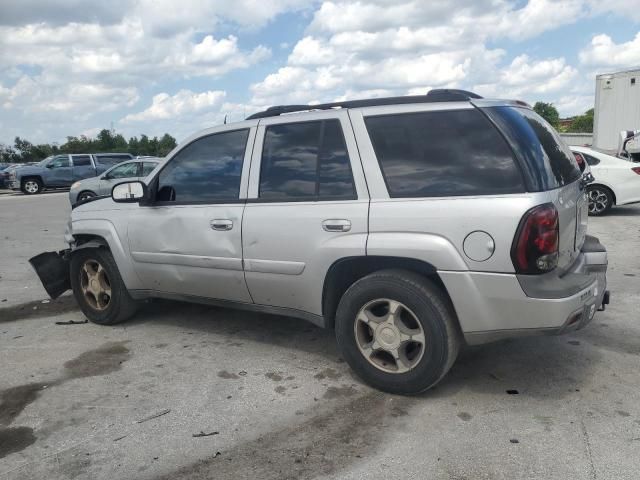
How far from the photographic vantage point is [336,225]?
12.1 ft

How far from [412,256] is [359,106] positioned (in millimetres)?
1086

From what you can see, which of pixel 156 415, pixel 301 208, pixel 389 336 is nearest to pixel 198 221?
pixel 301 208

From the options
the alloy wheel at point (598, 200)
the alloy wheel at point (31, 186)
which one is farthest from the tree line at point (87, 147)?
the alloy wheel at point (598, 200)

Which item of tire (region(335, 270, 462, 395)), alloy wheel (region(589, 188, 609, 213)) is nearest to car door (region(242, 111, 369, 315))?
tire (region(335, 270, 462, 395))

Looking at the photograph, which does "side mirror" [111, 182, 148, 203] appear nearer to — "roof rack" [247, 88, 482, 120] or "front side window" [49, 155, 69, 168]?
"roof rack" [247, 88, 482, 120]

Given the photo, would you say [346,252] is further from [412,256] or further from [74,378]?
Result: [74,378]

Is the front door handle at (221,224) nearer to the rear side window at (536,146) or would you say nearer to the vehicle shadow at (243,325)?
the vehicle shadow at (243,325)

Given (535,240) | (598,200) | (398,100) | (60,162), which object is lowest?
(598,200)

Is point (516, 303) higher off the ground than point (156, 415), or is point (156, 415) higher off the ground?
point (516, 303)

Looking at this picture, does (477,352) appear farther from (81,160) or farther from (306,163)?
(81,160)

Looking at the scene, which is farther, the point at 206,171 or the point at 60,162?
the point at 60,162

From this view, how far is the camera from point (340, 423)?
10.9ft

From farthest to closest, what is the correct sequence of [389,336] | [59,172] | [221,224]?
1. [59,172]
2. [221,224]
3. [389,336]

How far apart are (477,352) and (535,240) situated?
1.47 metres
